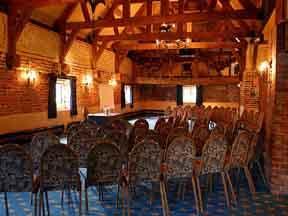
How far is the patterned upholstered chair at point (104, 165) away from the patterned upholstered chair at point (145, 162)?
0.15m

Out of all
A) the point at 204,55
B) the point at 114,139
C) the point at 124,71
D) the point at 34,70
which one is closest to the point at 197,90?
the point at 204,55

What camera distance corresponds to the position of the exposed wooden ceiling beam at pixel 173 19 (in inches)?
339

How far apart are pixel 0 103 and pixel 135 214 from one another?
494cm

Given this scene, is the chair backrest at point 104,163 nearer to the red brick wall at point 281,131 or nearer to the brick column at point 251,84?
the red brick wall at point 281,131

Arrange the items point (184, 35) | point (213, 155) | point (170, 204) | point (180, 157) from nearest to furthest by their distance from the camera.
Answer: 1. point (180, 157)
2. point (213, 155)
3. point (170, 204)
4. point (184, 35)

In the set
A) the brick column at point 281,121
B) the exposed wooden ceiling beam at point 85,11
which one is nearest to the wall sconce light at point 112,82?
the exposed wooden ceiling beam at point 85,11

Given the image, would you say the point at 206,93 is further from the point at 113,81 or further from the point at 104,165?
the point at 104,165

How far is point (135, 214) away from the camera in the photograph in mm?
3949

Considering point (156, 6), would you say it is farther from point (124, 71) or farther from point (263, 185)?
point (263, 185)

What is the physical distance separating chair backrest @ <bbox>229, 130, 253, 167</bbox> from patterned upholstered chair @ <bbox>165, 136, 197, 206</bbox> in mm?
800

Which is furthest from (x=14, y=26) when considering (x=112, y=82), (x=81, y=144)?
(x=112, y=82)

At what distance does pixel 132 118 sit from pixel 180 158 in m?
13.3

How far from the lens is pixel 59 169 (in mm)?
3453

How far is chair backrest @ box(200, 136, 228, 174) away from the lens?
13.3 ft
